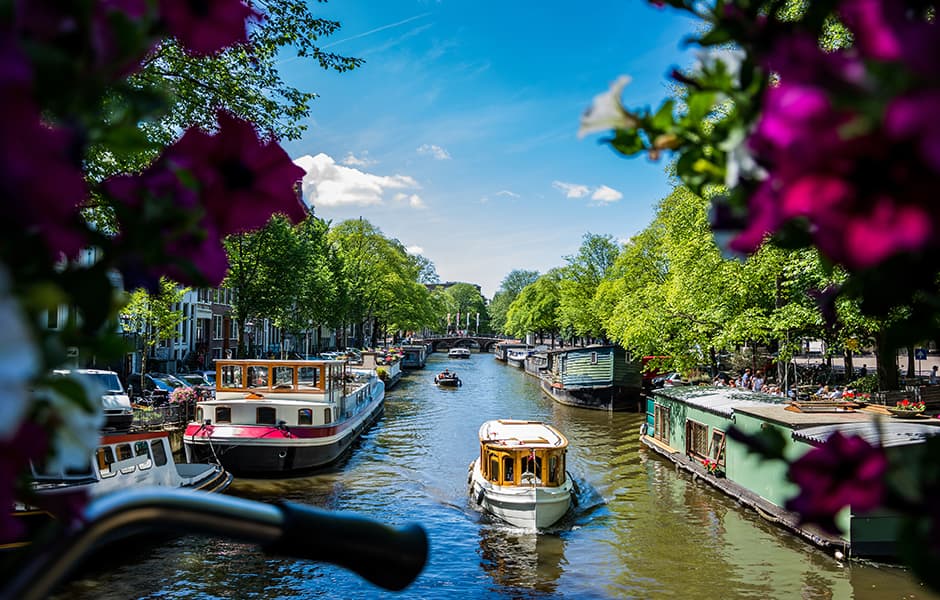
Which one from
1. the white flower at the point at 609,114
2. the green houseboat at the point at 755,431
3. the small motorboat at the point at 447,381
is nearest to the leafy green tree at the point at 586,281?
the small motorboat at the point at 447,381

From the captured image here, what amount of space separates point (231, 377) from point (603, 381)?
23952mm

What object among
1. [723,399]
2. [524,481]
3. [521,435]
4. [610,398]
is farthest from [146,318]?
Answer: [610,398]

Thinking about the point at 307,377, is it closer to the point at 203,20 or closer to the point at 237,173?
the point at 237,173

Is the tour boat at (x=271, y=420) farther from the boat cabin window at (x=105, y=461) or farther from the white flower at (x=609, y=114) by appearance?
the white flower at (x=609, y=114)

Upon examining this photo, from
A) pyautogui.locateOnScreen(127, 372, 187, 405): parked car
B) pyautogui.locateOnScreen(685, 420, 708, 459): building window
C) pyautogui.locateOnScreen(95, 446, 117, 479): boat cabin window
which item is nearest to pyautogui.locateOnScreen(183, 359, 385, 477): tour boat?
pyautogui.locateOnScreen(127, 372, 187, 405): parked car

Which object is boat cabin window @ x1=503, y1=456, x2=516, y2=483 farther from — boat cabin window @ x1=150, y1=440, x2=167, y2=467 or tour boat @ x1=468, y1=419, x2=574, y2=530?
boat cabin window @ x1=150, y1=440, x2=167, y2=467

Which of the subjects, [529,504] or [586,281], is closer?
[529,504]

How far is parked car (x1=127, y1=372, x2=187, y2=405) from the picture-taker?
28.9 metres

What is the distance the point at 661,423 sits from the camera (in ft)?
96.2

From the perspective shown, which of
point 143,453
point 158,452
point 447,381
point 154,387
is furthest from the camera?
point 447,381

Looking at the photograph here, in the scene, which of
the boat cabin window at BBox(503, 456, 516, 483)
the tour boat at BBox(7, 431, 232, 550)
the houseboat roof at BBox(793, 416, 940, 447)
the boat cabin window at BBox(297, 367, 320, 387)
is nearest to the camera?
the houseboat roof at BBox(793, 416, 940, 447)

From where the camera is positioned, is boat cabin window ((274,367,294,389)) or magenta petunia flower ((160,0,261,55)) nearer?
magenta petunia flower ((160,0,261,55))

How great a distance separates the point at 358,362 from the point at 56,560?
56.9 meters

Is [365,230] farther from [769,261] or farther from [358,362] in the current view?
[769,261]
